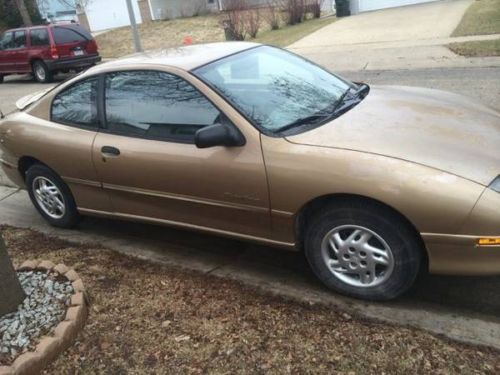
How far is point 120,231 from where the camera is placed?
466cm

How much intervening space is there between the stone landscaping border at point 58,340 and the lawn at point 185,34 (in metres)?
14.4

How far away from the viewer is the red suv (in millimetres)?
15500

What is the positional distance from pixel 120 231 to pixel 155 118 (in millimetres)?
1357

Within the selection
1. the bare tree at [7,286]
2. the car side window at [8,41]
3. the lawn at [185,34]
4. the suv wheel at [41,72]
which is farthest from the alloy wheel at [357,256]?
the car side window at [8,41]

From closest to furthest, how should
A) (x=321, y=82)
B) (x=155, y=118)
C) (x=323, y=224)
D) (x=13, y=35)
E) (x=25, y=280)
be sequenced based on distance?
1. (x=323, y=224)
2. (x=25, y=280)
3. (x=155, y=118)
4. (x=321, y=82)
5. (x=13, y=35)

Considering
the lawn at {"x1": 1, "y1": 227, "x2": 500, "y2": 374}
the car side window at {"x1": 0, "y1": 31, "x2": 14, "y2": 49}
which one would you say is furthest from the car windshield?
the car side window at {"x1": 0, "y1": 31, "x2": 14, "y2": 49}

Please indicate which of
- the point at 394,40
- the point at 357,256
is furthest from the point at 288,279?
Answer: the point at 394,40

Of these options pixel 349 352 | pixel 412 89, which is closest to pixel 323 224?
pixel 349 352

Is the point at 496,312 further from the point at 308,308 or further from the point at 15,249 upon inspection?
the point at 15,249

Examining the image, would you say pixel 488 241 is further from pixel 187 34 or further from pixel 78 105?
pixel 187 34

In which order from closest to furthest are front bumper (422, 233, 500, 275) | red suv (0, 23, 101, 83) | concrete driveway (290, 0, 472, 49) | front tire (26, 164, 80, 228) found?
front bumper (422, 233, 500, 275), front tire (26, 164, 80, 228), concrete driveway (290, 0, 472, 49), red suv (0, 23, 101, 83)

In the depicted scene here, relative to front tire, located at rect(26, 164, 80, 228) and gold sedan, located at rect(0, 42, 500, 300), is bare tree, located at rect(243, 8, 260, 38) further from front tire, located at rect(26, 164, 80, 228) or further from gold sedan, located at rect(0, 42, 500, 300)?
front tire, located at rect(26, 164, 80, 228)

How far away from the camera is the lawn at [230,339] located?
104 inches

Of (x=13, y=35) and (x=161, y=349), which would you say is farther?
(x=13, y=35)
